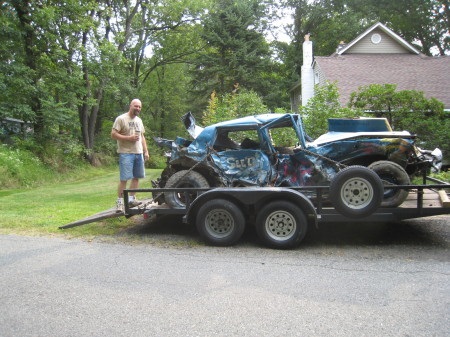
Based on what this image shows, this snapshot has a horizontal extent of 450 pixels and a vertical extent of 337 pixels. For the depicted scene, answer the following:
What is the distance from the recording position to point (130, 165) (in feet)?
21.1

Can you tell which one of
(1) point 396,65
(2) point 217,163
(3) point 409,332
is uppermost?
(1) point 396,65

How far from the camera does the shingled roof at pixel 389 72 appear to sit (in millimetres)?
19078

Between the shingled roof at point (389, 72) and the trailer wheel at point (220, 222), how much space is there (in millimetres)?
14676

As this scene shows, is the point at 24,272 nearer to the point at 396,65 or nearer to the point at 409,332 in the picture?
the point at 409,332

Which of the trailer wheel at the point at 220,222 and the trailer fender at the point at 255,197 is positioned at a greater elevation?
the trailer fender at the point at 255,197

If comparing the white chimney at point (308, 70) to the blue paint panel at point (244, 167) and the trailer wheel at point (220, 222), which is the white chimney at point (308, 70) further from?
the trailer wheel at point (220, 222)

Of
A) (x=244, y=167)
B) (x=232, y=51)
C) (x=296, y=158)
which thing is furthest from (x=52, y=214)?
(x=232, y=51)

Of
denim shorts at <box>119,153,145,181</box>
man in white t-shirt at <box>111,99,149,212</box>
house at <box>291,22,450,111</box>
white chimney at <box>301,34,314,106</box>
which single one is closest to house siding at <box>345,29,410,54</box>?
house at <box>291,22,450,111</box>

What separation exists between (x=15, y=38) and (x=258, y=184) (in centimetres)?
1610

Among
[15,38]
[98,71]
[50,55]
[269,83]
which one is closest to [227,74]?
[269,83]

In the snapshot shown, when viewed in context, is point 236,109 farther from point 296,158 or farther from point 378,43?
point 378,43

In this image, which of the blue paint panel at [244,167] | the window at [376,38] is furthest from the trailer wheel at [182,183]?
the window at [376,38]

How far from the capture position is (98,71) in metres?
20.7

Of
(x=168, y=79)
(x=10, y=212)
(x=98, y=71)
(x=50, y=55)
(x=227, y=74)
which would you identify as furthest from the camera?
(x=168, y=79)
